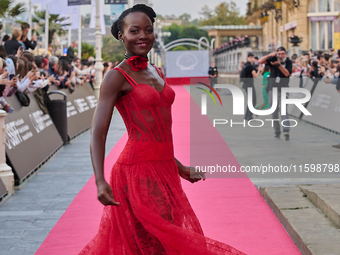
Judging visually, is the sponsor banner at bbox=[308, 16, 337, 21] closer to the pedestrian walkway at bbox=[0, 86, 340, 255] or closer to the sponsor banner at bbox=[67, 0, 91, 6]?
the sponsor banner at bbox=[67, 0, 91, 6]

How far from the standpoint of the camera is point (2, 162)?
23.7ft

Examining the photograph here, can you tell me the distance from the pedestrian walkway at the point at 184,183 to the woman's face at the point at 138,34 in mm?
2587

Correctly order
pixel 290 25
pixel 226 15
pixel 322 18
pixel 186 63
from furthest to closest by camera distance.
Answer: pixel 226 15, pixel 186 63, pixel 290 25, pixel 322 18

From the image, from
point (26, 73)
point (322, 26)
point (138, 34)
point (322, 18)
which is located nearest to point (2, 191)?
point (26, 73)

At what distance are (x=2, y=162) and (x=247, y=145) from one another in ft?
18.8

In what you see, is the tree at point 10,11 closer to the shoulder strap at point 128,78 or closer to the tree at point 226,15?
the shoulder strap at point 128,78

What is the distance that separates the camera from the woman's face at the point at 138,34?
9.88 ft

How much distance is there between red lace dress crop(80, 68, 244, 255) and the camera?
9.50ft

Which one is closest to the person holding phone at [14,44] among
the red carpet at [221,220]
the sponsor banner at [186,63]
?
the red carpet at [221,220]

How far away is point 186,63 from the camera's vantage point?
5744cm

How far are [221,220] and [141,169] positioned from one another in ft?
9.96

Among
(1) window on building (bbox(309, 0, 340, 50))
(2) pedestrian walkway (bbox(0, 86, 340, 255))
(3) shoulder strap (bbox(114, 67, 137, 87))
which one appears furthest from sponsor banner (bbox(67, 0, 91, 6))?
(3) shoulder strap (bbox(114, 67, 137, 87))

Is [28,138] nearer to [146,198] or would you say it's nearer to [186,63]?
[146,198]

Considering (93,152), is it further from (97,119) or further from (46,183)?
(46,183)
